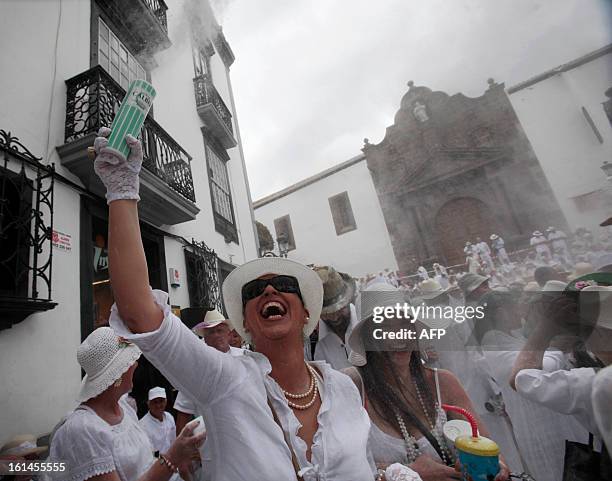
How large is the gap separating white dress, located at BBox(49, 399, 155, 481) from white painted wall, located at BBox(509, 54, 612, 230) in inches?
132

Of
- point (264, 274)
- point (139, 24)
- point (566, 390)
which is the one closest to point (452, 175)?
point (566, 390)

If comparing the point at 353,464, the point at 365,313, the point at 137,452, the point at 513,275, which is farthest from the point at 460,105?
the point at 137,452

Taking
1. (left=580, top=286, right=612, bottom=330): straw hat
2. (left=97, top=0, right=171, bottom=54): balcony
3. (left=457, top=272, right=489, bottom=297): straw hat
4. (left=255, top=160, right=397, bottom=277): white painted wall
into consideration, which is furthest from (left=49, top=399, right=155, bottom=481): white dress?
(left=97, top=0, right=171, bottom=54): balcony

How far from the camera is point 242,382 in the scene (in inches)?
36.2

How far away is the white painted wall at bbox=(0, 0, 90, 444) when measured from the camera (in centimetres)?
231

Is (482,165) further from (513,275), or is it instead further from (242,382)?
(242,382)

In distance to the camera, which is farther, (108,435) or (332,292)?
(332,292)

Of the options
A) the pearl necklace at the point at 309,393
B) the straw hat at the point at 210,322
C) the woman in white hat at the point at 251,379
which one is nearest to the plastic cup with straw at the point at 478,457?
the woman in white hat at the point at 251,379

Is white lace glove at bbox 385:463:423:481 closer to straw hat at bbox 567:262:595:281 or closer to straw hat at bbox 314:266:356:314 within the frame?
straw hat at bbox 314:266:356:314

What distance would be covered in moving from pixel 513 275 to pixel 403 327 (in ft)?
6.67

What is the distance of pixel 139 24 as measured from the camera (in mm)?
5195

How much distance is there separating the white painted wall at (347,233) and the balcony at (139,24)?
12.1ft

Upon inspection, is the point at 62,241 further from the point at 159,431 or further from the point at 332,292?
the point at 332,292

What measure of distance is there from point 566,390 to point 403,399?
2.37ft
